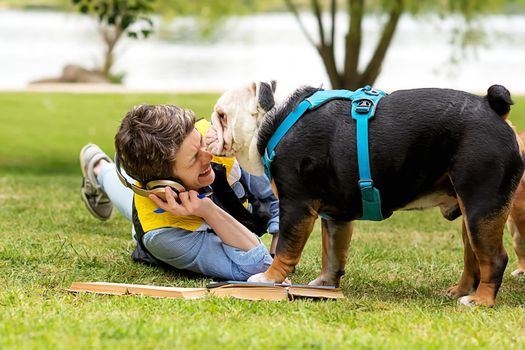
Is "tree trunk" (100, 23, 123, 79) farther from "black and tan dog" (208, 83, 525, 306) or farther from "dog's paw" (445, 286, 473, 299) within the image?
"dog's paw" (445, 286, 473, 299)

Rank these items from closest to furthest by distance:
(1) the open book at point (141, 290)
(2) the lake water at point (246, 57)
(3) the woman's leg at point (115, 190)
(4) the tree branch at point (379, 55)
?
(1) the open book at point (141, 290), (3) the woman's leg at point (115, 190), (4) the tree branch at point (379, 55), (2) the lake water at point (246, 57)

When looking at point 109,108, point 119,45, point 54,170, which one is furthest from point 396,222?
point 119,45

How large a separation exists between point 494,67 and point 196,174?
3042cm

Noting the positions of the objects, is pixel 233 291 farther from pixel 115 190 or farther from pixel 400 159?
pixel 115 190

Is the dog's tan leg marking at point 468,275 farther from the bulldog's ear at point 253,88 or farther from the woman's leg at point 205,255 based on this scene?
the bulldog's ear at point 253,88

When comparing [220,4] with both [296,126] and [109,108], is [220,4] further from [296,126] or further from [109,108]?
[296,126]

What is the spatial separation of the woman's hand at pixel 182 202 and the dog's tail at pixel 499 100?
5.78 feet

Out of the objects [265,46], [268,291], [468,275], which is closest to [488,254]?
[468,275]

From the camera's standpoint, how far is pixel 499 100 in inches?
181

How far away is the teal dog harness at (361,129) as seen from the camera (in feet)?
15.5

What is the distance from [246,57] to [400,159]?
3312 cm

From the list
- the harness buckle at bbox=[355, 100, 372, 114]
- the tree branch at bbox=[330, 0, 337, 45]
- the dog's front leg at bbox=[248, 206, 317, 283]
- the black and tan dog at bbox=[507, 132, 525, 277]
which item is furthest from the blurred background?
the black and tan dog at bbox=[507, 132, 525, 277]

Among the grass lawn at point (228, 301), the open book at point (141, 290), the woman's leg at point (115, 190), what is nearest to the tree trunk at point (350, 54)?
the grass lawn at point (228, 301)

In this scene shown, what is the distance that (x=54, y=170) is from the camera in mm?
Result: 13102
